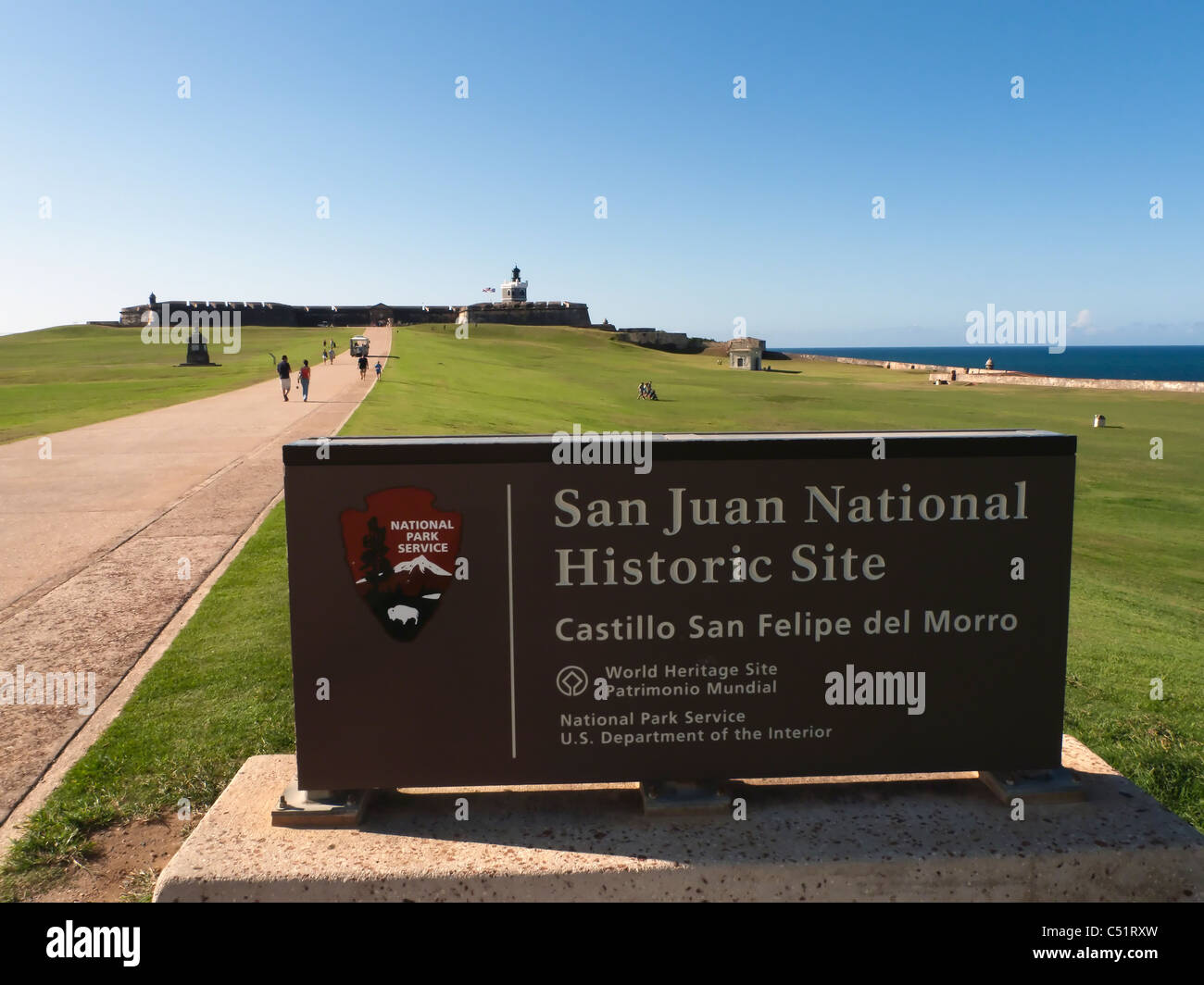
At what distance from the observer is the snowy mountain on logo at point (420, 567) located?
3277 millimetres

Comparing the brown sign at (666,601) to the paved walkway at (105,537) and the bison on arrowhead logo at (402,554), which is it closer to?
the bison on arrowhead logo at (402,554)

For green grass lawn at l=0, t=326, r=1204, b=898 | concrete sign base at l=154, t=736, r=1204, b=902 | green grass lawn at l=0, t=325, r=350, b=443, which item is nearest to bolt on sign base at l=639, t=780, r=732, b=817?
concrete sign base at l=154, t=736, r=1204, b=902

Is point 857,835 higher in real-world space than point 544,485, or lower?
lower

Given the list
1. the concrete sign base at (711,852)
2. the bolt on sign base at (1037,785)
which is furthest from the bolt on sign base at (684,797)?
the bolt on sign base at (1037,785)

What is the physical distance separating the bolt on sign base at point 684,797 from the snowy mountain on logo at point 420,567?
1.11m

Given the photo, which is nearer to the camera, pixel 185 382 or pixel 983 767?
pixel 983 767

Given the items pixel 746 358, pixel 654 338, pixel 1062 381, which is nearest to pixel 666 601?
pixel 1062 381

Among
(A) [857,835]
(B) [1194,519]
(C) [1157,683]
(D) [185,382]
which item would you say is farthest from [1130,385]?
(A) [857,835]

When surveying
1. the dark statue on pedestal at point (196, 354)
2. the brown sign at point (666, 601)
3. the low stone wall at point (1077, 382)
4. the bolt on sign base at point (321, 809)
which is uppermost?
the dark statue on pedestal at point (196, 354)

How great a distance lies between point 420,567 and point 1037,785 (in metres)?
2.49

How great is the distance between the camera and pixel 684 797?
341 centimetres

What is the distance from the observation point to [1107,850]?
10.5ft
